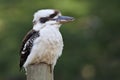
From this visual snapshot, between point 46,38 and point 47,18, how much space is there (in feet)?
0.54

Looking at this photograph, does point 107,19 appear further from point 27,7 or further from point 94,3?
point 27,7

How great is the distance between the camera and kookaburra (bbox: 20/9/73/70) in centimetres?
551

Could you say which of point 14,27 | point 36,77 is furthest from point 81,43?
point 36,77

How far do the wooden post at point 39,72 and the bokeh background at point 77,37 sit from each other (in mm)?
7704

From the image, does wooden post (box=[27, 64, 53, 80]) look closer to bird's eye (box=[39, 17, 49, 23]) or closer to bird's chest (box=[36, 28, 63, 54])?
bird's chest (box=[36, 28, 63, 54])

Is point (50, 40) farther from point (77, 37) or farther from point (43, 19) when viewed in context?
point (77, 37)

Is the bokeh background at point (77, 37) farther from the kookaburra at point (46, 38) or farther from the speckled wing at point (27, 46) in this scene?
the kookaburra at point (46, 38)

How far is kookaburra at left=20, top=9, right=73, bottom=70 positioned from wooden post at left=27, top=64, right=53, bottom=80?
0.38 ft

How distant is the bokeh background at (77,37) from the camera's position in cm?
1398

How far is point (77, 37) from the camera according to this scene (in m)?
14.4

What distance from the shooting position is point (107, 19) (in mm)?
15250

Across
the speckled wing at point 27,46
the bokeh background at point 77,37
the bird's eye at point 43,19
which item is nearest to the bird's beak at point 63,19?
the bird's eye at point 43,19

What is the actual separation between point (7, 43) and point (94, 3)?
6.53 feet

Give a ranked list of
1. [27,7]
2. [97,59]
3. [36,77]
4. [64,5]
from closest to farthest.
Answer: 1. [36,77]
2. [64,5]
3. [27,7]
4. [97,59]
